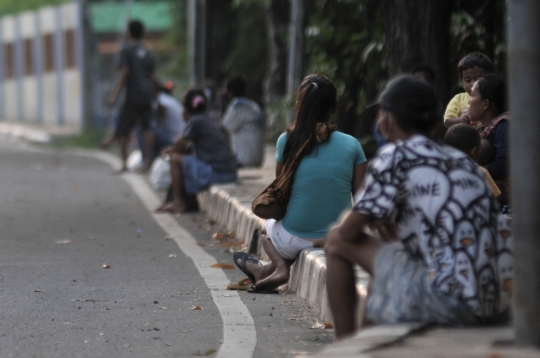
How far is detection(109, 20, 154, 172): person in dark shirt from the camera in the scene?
15.7 metres

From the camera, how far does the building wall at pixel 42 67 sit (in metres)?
41.5

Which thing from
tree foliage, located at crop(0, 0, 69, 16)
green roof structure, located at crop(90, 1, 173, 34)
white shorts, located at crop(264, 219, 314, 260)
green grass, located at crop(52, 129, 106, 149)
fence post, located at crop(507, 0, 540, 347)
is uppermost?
tree foliage, located at crop(0, 0, 69, 16)

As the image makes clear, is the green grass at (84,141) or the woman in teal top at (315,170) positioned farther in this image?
the green grass at (84,141)

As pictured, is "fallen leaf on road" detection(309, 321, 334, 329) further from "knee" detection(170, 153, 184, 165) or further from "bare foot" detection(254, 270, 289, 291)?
"knee" detection(170, 153, 184, 165)

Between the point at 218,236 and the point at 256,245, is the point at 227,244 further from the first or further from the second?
the point at 256,245

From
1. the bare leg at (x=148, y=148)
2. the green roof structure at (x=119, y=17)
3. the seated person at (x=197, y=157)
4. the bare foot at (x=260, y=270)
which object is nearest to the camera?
the bare foot at (x=260, y=270)

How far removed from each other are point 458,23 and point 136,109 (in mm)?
5412

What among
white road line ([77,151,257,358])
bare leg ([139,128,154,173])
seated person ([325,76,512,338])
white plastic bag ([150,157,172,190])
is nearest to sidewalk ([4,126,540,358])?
seated person ([325,76,512,338])

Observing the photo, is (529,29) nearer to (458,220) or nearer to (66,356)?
(458,220)

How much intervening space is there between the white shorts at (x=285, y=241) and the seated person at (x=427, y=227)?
212cm

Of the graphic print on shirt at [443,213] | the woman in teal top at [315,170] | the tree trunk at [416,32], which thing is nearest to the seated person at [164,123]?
the tree trunk at [416,32]

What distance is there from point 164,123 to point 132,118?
519mm

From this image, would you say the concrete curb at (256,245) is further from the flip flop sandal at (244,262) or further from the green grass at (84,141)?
the green grass at (84,141)

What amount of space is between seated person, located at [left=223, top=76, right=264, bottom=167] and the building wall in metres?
24.1
